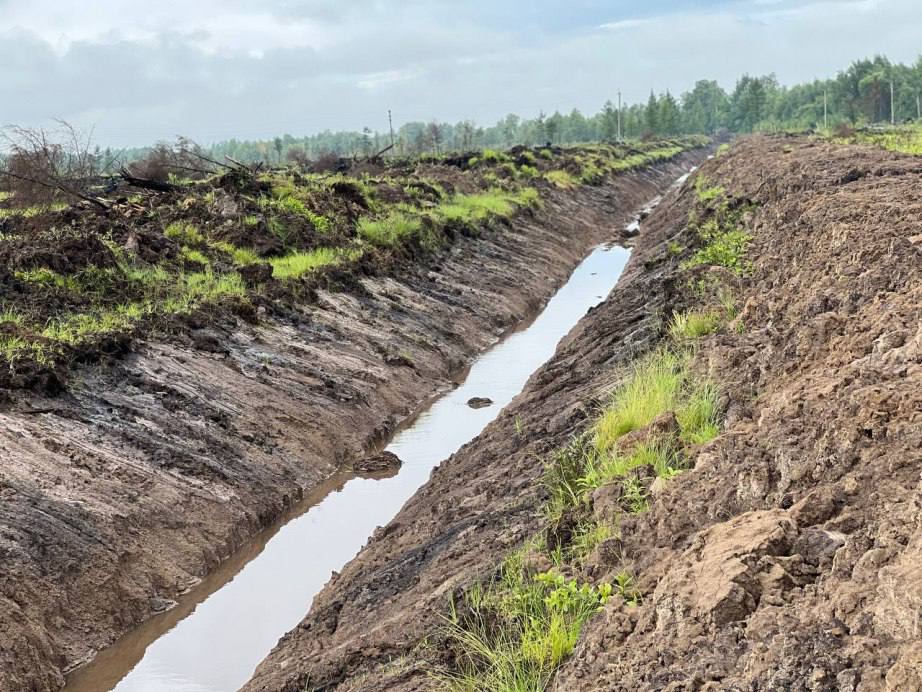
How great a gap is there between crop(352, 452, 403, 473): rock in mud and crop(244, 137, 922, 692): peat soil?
215cm

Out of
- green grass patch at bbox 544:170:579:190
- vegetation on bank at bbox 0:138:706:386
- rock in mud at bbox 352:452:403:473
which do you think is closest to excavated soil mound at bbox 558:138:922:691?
rock in mud at bbox 352:452:403:473

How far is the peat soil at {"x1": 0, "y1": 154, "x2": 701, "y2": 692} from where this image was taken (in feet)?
29.7

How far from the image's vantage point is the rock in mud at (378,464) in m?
13.6

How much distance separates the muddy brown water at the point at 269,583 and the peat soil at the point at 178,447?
21 centimetres

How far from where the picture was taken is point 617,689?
4.30 meters

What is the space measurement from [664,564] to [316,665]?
2.99m

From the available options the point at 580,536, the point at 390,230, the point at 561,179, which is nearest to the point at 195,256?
the point at 390,230

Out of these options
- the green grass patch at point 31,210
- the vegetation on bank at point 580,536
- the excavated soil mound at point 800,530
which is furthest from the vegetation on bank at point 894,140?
the green grass patch at point 31,210

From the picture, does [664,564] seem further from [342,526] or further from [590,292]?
[590,292]

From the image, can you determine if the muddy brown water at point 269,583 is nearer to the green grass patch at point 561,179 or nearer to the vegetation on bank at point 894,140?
the vegetation on bank at point 894,140

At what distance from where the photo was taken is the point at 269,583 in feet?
34.7

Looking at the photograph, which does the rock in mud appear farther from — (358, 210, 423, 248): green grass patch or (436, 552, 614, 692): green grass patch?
(358, 210, 423, 248): green grass patch

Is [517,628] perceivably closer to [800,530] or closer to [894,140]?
[800,530]

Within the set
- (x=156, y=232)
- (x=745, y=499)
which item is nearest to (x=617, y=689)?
(x=745, y=499)
